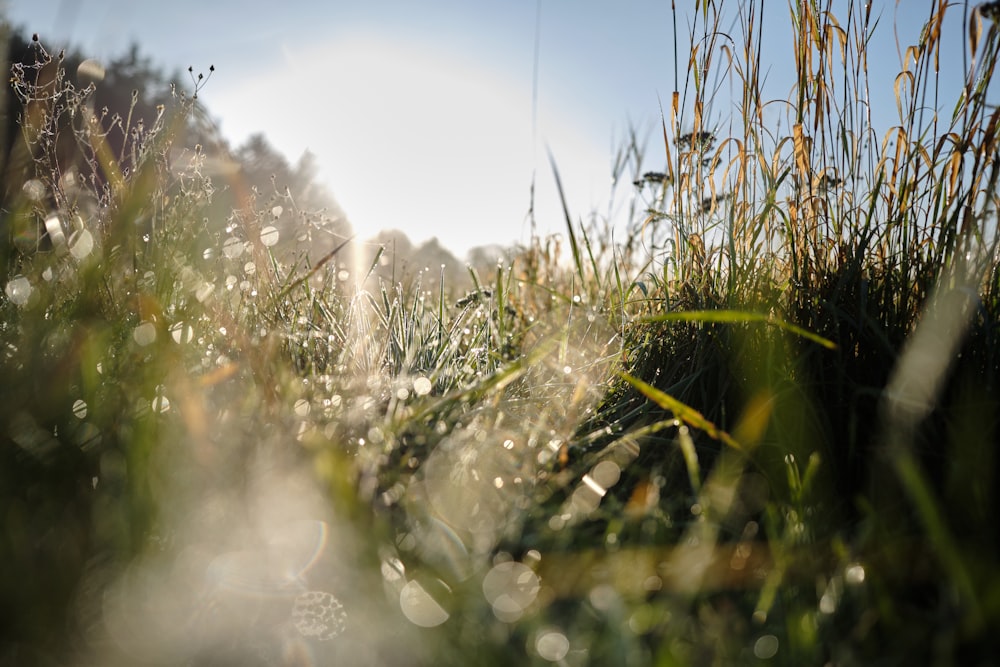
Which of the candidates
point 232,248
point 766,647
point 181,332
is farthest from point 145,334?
point 766,647

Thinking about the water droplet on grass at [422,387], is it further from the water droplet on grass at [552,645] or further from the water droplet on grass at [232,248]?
the water droplet on grass at [232,248]

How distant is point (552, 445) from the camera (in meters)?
1.10

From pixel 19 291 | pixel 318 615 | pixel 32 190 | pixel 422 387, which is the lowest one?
pixel 318 615

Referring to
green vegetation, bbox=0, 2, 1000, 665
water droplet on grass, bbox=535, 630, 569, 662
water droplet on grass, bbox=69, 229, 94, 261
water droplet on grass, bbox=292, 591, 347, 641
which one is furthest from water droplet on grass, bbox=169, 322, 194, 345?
water droplet on grass, bbox=535, 630, 569, 662

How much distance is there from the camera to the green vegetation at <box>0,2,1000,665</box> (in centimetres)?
67

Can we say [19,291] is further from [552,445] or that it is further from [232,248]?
[552,445]

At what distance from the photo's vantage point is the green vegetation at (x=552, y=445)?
26.3 inches

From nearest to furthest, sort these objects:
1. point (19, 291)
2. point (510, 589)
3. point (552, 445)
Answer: point (510, 589) < point (552, 445) < point (19, 291)

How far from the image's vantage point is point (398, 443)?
1.03m

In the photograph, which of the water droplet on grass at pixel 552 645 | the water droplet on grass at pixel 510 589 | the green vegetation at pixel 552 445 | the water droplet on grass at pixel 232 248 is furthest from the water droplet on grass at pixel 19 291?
the water droplet on grass at pixel 552 645

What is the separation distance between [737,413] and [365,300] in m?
1.13

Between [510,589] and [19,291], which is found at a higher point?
[19,291]

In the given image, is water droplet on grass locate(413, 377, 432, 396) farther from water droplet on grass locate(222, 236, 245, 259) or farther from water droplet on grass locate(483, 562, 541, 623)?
water droplet on grass locate(222, 236, 245, 259)

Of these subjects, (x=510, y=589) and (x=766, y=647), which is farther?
(x=510, y=589)
